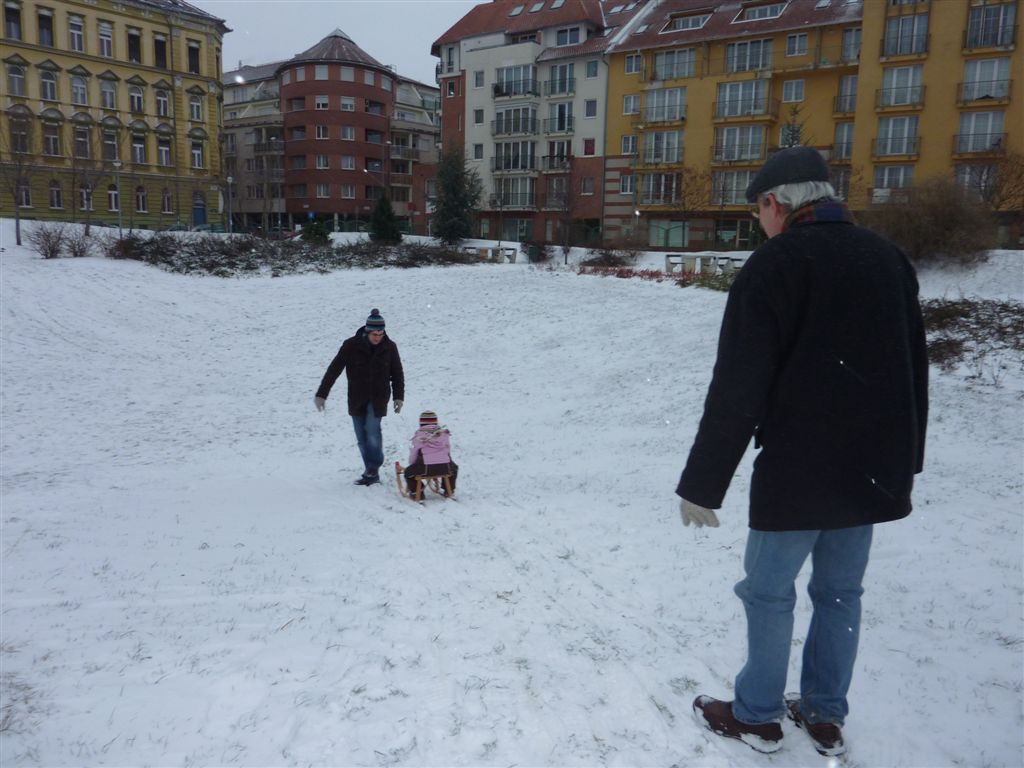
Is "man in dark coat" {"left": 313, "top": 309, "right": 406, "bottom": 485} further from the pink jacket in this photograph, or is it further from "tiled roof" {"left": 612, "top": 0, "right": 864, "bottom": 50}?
"tiled roof" {"left": 612, "top": 0, "right": 864, "bottom": 50}

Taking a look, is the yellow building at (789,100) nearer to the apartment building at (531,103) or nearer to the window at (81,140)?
the apartment building at (531,103)

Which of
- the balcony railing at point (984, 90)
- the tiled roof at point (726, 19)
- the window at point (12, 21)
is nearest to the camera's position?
the balcony railing at point (984, 90)

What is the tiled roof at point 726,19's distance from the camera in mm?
38188

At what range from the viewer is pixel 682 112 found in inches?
1679

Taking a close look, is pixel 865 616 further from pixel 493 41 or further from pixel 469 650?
pixel 493 41

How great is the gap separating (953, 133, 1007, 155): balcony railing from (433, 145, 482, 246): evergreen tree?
Result: 934 inches

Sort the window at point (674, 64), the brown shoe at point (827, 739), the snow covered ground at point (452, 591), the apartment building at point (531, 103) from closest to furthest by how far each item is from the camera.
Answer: the brown shoe at point (827, 739)
the snow covered ground at point (452, 591)
the window at point (674, 64)
the apartment building at point (531, 103)

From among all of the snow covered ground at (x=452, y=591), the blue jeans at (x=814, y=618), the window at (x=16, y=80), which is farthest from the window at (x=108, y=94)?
the blue jeans at (x=814, y=618)

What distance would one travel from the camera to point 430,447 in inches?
329

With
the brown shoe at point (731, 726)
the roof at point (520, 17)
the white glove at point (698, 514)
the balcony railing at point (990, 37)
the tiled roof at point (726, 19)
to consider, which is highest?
the roof at point (520, 17)

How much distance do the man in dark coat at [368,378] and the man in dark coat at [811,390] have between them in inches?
248

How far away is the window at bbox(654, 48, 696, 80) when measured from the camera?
42219mm

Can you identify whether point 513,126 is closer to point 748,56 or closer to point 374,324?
point 748,56

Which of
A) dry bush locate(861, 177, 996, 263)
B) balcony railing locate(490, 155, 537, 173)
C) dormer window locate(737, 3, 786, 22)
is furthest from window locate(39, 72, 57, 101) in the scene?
dry bush locate(861, 177, 996, 263)
